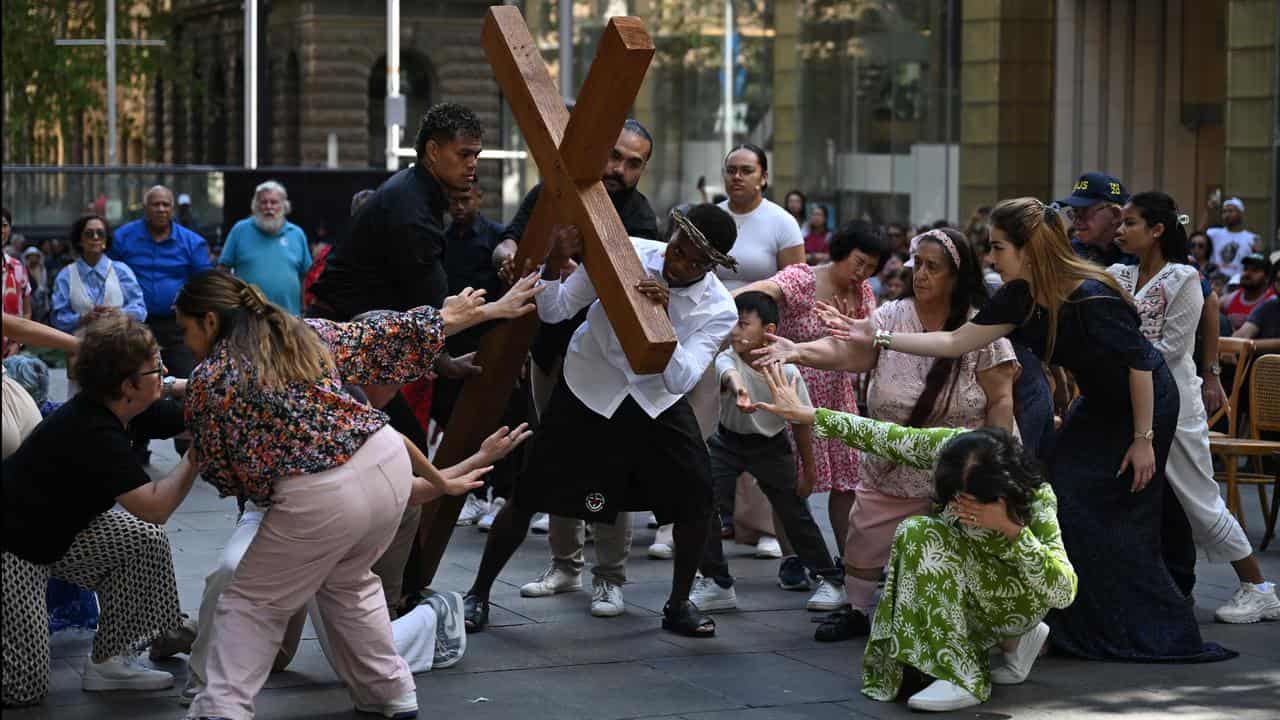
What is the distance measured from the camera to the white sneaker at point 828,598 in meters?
7.34

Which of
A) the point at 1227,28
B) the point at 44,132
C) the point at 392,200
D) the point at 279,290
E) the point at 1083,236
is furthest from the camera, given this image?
the point at 44,132

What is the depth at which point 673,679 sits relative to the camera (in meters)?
6.15

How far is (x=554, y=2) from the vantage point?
27.6m

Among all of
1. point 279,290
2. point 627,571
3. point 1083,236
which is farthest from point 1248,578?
point 279,290

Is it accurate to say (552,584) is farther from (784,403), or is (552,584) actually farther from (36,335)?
(36,335)

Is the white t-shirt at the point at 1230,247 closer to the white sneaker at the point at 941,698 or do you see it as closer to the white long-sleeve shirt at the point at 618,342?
the white long-sleeve shirt at the point at 618,342

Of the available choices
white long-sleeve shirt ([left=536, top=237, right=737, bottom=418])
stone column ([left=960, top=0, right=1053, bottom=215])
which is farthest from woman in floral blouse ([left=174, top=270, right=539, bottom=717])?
stone column ([left=960, top=0, right=1053, bottom=215])

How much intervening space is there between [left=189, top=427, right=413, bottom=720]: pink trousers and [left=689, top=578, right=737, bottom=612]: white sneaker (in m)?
2.20

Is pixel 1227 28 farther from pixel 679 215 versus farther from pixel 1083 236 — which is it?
pixel 679 215

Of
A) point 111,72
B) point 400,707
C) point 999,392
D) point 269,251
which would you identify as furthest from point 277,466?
point 111,72

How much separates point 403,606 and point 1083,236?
12.0ft

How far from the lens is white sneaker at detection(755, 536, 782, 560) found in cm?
874

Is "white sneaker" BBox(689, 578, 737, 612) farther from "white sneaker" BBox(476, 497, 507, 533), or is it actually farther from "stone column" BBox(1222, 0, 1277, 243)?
"stone column" BBox(1222, 0, 1277, 243)

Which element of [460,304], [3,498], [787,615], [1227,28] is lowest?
[787,615]
